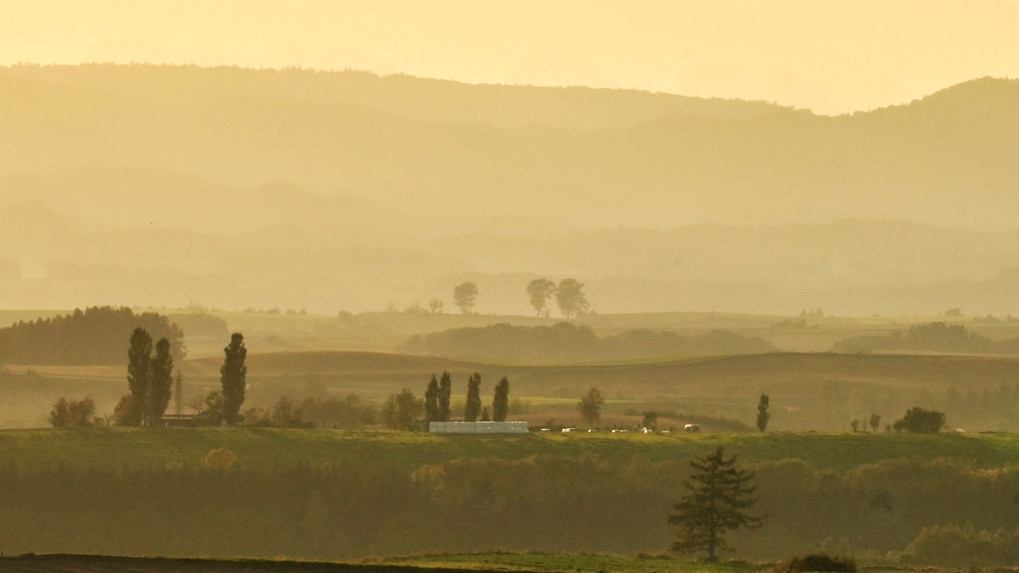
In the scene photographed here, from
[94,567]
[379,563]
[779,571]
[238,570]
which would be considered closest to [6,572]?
[94,567]

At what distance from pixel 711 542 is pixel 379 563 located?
50.9 metres

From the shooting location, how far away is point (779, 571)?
121m

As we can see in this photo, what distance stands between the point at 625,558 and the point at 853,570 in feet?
81.5

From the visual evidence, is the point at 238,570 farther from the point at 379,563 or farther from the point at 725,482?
the point at 725,482

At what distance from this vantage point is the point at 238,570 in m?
118

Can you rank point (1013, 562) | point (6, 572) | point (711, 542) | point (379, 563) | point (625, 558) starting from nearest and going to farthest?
point (6, 572) → point (379, 563) → point (625, 558) → point (711, 542) → point (1013, 562)

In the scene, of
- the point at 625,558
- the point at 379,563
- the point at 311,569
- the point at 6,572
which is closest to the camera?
the point at 6,572

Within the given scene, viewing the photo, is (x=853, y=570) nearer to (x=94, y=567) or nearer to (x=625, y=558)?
(x=625, y=558)

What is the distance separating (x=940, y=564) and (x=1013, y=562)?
7.39 meters

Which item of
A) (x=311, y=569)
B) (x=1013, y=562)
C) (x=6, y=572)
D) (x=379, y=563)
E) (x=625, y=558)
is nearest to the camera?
(x=6, y=572)

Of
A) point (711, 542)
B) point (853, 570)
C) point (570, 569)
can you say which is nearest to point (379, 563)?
point (570, 569)

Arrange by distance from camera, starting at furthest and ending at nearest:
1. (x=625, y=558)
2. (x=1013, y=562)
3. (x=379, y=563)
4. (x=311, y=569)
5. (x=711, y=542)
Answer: (x=1013, y=562), (x=711, y=542), (x=625, y=558), (x=379, y=563), (x=311, y=569)

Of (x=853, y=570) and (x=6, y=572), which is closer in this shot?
(x=6, y=572)

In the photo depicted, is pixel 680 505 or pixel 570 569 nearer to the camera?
pixel 570 569
